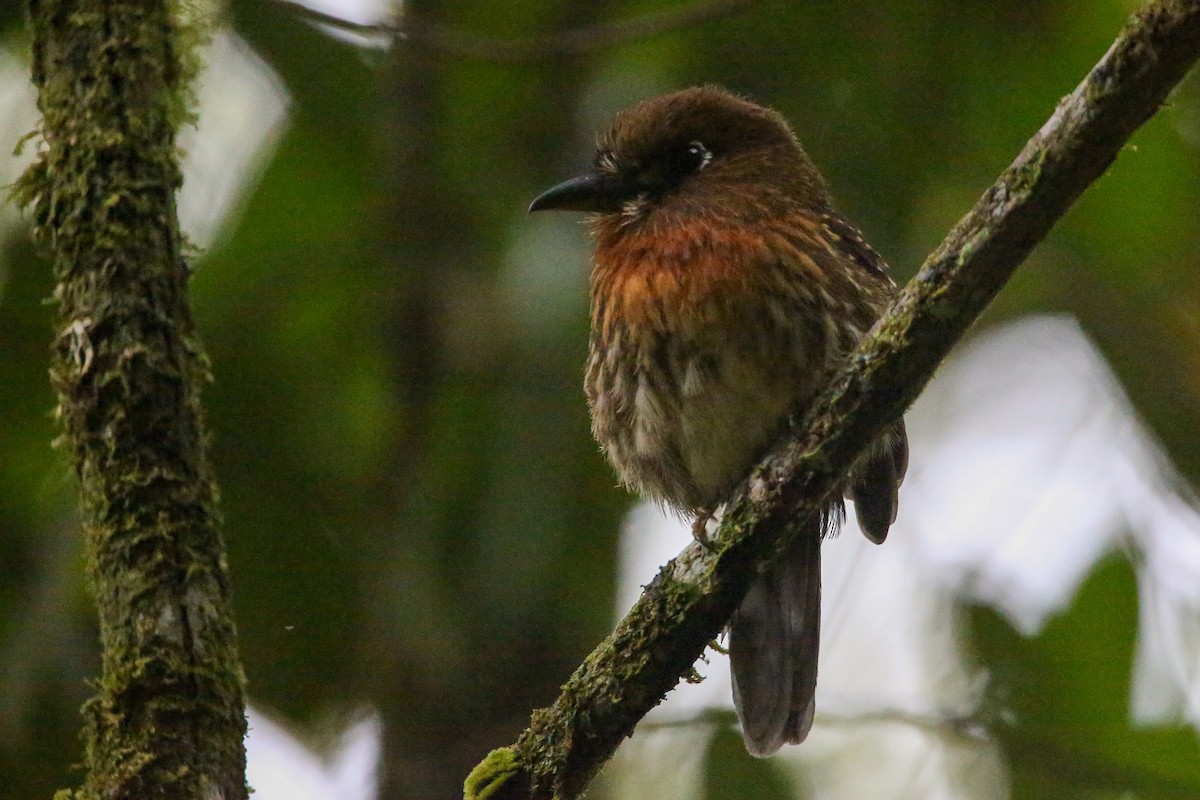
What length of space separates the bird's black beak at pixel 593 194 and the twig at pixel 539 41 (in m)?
0.54

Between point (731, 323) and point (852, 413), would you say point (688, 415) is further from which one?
point (852, 413)

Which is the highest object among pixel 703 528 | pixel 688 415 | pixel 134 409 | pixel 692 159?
pixel 692 159

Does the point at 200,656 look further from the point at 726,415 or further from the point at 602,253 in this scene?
the point at 602,253

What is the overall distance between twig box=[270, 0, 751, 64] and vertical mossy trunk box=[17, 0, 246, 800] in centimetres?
110

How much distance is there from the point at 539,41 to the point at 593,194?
2.35ft

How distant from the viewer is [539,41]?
3.63 m

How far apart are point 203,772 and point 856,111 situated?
251 cm

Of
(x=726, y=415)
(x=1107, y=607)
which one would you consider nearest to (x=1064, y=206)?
(x=726, y=415)

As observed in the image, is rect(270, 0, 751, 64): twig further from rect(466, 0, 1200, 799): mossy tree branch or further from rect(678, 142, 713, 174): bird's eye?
rect(466, 0, 1200, 799): mossy tree branch

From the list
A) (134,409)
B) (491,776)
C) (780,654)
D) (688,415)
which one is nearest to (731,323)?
(688,415)

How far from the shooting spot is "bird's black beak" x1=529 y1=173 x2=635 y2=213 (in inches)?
121

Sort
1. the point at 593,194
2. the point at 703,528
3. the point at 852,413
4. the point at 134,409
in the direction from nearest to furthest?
the point at 852,413
the point at 134,409
the point at 703,528
the point at 593,194

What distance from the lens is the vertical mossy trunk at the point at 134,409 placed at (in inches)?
79.0

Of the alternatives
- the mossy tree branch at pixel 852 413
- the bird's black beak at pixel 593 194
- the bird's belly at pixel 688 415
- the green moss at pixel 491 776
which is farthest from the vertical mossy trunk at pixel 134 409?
the bird's black beak at pixel 593 194
